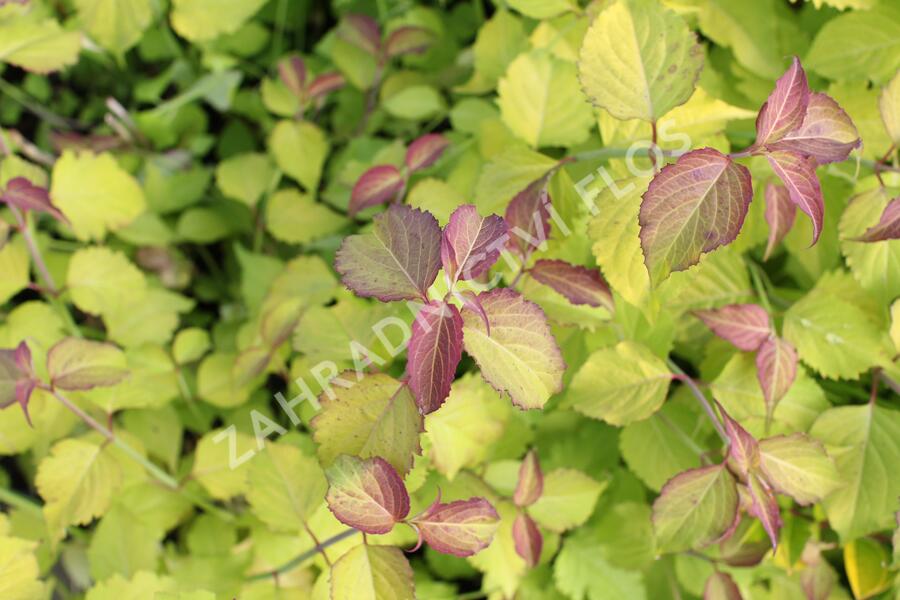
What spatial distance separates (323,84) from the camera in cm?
134

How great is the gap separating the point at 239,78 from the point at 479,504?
118 centimetres

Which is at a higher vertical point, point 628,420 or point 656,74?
point 656,74

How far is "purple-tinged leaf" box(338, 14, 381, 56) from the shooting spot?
1374 millimetres

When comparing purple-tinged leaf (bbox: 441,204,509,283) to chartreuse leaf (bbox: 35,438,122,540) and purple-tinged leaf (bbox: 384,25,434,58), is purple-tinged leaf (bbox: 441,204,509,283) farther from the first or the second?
purple-tinged leaf (bbox: 384,25,434,58)

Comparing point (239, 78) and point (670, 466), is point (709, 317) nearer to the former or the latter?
point (670, 466)

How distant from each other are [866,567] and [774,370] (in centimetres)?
41

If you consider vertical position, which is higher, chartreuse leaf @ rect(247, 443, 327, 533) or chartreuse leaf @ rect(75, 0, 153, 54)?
chartreuse leaf @ rect(75, 0, 153, 54)

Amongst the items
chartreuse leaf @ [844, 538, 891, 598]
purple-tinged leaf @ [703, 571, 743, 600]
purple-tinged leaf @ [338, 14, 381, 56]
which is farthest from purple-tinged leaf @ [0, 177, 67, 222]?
chartreuse leaf @ [844, 538, 891, 598]

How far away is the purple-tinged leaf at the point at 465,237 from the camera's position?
68cm

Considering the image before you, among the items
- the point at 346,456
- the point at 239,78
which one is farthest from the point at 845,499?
the point at 239,78

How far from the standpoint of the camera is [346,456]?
0.70m

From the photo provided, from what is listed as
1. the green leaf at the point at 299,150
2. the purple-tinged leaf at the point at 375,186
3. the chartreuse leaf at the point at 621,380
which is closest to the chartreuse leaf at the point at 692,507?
the chartreuse leaf at the point at 621,380

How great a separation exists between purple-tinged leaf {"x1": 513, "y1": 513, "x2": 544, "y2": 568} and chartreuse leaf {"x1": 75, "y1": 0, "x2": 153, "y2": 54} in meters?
1.12

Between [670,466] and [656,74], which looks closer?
[656,74]
